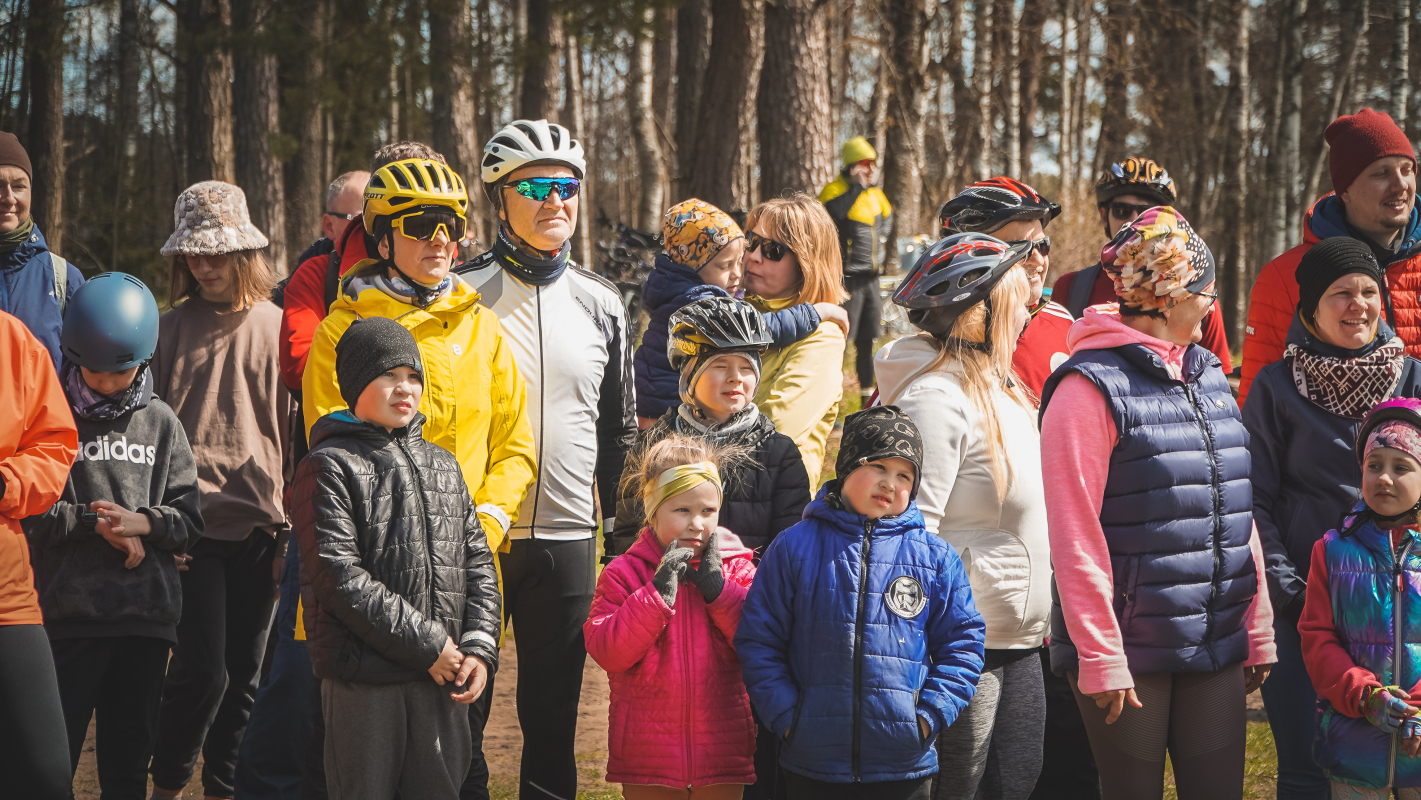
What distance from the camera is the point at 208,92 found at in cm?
1315

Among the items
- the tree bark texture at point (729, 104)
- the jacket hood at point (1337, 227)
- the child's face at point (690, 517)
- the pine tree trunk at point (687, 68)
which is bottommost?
Answer: the child's face at point (690, 517)

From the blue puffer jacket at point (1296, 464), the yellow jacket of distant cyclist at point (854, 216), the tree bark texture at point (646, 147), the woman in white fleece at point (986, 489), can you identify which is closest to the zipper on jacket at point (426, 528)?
the woman in white fleece at point (986, 489)

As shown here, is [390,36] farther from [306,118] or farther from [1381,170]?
[1381,170]

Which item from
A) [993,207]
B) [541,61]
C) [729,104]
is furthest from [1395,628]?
[541,61]

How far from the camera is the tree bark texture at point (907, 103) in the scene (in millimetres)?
20438

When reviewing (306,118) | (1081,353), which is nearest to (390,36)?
(306,118)

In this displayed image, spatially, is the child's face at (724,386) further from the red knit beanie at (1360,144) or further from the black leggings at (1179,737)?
the red knit beanie at (1360,144)

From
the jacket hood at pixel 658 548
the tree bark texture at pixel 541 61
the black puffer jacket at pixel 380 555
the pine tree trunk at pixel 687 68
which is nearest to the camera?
the black puffer jacket at pixel 380 555

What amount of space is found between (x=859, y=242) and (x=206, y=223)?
7.41 meters

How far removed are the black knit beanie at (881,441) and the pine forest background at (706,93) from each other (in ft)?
20.4

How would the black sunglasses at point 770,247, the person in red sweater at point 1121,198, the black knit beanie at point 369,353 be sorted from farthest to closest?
the person in red sweater at point 1121,198 → the black sunglasses at point 770,247 → the black knit beanie at point 369,353

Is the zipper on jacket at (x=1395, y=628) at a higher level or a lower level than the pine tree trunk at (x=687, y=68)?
lower

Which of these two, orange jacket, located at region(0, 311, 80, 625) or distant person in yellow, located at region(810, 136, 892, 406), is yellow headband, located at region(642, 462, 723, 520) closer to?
orange jacket, located at region(0, 311, 80, 625)

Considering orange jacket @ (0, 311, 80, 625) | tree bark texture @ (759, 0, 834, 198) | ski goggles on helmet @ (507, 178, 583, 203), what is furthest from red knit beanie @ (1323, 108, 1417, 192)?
tree bark texture @ (759, 0, 834, 198)
